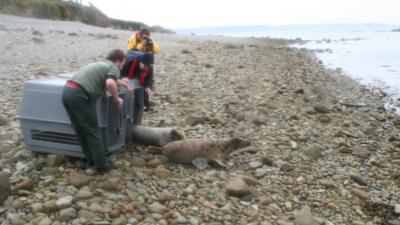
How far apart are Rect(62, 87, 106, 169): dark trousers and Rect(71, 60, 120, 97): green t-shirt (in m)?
0.10

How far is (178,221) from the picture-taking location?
552cm

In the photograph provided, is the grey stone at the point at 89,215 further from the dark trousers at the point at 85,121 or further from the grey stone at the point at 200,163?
the grey stone at the point at 200,163

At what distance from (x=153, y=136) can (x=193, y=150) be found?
75 cm

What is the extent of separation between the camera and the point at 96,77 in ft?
19.5

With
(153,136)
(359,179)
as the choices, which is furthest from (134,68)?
(359,179)

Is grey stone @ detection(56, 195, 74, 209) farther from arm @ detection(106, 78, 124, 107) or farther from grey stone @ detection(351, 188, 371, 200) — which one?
grey stone @ detection(351, 188, 371, 200)

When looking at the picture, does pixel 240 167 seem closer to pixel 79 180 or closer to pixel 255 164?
pixel 255 164

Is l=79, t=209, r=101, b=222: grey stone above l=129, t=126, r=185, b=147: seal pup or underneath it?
underneath

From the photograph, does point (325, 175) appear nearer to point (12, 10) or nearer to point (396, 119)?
point (396, 119)

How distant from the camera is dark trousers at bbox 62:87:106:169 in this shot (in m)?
5.82

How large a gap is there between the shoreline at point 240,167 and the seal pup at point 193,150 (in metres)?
0.15

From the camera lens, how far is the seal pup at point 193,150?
7064 mm

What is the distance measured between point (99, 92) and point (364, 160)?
17.6ft

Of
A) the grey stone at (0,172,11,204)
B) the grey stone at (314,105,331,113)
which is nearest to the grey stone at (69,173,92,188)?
the grey stone at (0,172,11,204)
